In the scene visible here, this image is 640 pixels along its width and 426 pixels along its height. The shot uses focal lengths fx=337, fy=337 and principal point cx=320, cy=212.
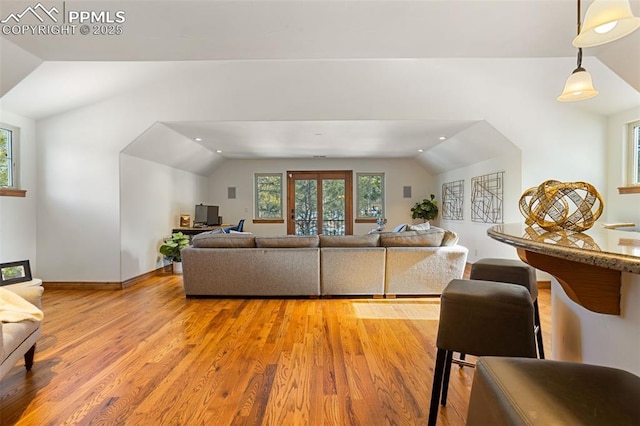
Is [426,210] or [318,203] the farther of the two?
[318,203]

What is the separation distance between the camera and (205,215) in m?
7.41

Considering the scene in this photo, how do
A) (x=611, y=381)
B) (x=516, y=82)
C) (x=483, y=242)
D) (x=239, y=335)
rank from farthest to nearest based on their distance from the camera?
(x=483, y=242), (x=516, y=82), (x=239, y=335), (x=611, y=381)

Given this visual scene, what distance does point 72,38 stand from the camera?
2.48 m

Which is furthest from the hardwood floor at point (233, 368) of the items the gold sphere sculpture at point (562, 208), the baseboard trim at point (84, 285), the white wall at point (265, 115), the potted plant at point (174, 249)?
the potted plant at point (174, 249)

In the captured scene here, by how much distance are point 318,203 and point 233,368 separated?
6.57 meters

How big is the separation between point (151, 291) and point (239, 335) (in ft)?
7.45

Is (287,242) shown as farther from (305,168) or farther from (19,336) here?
(305,168)

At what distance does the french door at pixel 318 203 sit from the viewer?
28.7 ft

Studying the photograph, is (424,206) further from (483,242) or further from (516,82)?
(516,82)

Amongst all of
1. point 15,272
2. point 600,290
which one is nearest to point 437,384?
point 600,290

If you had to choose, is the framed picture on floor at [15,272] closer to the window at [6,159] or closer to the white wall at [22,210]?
the white wall at [22,210]

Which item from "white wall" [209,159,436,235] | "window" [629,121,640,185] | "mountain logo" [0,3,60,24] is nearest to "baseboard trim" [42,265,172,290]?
"mountain logo" [0,3,60,24]

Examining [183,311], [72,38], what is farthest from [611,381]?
[183,311]

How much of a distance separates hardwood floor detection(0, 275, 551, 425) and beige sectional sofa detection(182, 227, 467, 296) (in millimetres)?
385
